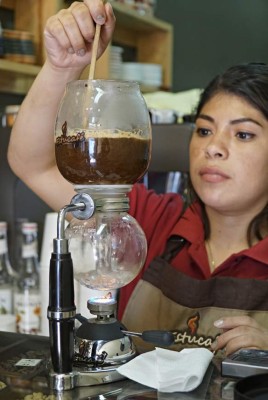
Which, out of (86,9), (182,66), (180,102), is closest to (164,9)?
(182,66)

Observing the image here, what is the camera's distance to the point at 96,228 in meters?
0.82

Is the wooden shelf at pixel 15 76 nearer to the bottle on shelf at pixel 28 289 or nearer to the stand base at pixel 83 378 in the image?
the bottle on shelf at pixel 28 289

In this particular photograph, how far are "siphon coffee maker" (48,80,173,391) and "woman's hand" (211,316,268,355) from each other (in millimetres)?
201

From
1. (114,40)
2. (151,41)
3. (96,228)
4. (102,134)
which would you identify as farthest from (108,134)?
(151,41)

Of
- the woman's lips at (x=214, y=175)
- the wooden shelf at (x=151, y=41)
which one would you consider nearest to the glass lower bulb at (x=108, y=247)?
the woman's lips at (x=214, y=175)

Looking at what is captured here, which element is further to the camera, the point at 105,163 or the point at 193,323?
the point at 193,323

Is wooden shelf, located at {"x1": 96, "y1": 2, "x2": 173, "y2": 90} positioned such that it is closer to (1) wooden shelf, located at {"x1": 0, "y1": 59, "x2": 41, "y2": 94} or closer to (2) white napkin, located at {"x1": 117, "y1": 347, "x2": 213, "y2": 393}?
(1) wooden shelf, located at {"x1": 0, "y1": 59, "x2": 41, "y2": 94}

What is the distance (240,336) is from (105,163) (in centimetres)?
40

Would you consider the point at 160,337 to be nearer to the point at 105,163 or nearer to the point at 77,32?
the point at 105,163

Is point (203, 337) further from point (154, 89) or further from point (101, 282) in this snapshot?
point (154, 89)

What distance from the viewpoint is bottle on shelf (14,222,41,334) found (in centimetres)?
151

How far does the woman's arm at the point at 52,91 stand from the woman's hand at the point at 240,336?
0.49 metres

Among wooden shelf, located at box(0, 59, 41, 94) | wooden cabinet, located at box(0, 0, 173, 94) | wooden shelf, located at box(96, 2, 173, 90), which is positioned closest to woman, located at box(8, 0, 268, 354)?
wooden cabinet, located at box(0, 0, 173, 94)

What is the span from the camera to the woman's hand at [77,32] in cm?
98
